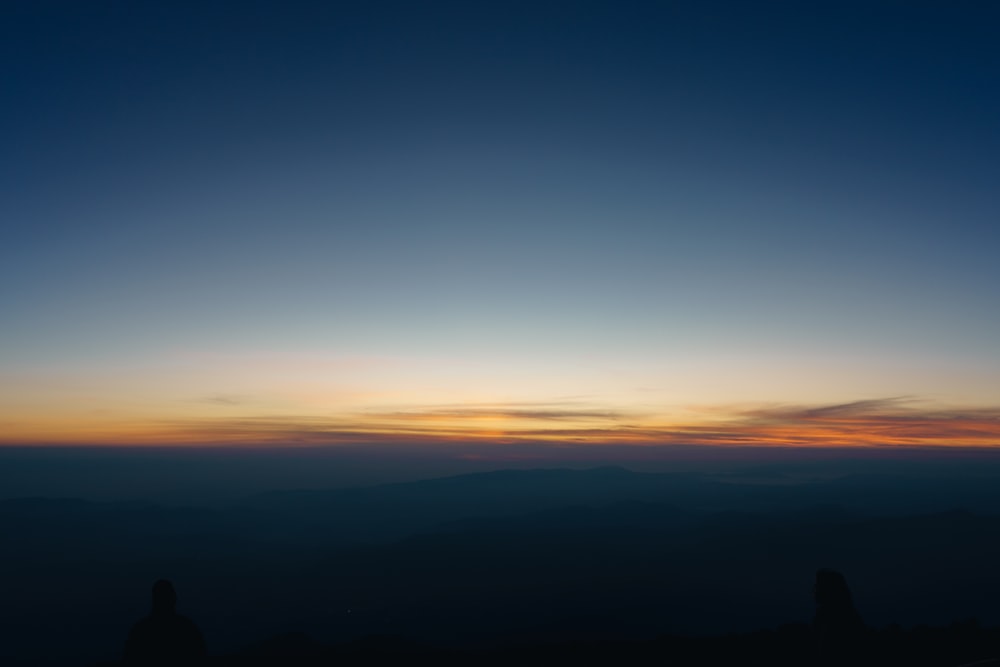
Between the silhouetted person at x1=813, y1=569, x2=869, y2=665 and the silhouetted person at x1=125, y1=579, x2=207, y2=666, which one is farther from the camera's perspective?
the silhouetted person at x1=813, y1=569, x2=869, y2=665

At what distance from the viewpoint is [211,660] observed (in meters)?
15.5

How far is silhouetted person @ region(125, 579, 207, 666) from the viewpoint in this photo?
29.2 feet

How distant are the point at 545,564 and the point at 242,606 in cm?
8869

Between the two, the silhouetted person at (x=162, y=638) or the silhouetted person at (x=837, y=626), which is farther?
the silhouetted person at (x=837, y=626)

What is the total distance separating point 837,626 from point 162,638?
10.5 m

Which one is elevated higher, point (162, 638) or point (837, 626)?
point (162, 638)

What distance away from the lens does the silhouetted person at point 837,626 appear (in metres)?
9.68

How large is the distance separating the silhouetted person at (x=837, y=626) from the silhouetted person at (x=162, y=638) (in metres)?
9.94

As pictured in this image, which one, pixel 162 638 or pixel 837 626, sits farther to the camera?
pixel 837 626

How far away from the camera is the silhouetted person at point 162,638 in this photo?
350 inches

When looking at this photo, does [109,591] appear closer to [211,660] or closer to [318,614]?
[318,614]

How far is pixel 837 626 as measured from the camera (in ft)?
31.9

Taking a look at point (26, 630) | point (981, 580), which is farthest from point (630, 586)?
point (26, 630)

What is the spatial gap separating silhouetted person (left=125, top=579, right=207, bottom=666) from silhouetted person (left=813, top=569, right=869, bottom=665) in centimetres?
994
